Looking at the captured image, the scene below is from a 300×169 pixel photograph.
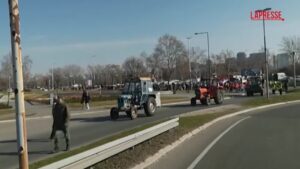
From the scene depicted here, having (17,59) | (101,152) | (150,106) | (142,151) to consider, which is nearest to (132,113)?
(150,106)

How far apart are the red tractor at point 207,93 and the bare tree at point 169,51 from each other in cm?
7183

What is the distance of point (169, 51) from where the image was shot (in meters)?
117

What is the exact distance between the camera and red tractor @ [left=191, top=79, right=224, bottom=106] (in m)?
42.0

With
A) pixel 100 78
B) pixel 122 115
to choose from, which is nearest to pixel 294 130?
pixel 122 115

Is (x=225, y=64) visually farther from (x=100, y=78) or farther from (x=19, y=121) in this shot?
(x=19, y=121)

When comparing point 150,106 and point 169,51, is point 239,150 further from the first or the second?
point 169,51

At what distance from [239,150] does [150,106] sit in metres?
16.8

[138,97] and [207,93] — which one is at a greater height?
[138,97]

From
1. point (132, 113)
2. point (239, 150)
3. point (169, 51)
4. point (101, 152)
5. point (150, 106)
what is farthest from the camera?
point (169, 51)

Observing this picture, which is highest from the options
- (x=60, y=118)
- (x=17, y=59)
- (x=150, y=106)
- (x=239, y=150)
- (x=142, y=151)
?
(x=17, y=59)

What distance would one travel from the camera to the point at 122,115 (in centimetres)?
3288

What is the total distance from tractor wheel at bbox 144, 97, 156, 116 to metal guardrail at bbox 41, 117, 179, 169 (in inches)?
544

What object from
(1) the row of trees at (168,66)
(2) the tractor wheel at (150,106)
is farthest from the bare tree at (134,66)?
(2) the tractor wheel at (150,106)

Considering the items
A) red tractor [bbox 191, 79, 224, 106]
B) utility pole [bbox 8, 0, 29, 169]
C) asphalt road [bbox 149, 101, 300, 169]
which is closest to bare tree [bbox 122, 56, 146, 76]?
red tractor [bbox 191, 79, 224, 106]
